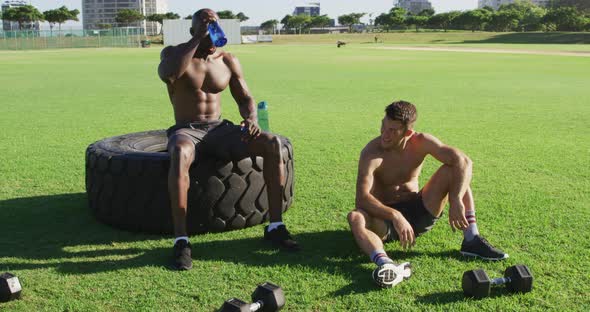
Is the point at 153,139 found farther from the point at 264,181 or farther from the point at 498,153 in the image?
the point at 498,153

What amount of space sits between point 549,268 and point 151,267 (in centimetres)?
273

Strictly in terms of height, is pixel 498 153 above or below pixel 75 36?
below

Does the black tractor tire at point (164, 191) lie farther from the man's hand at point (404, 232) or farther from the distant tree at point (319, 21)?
the distant tree at point (319, 21)

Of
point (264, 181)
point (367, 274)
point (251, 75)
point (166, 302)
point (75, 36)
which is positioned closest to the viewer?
point (166, 302)

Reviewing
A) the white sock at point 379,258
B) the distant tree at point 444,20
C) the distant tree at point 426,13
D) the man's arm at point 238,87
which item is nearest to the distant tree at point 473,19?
the distant tree at point 444,20

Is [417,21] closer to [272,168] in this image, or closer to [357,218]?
[272,168]

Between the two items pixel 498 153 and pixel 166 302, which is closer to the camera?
pixel 166 302

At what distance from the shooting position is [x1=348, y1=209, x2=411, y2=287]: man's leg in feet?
12.7

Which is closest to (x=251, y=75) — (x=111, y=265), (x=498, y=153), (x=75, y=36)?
(x=498, y=153)

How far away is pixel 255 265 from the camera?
4359 mm

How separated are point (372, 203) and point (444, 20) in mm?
126031

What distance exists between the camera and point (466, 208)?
462cm

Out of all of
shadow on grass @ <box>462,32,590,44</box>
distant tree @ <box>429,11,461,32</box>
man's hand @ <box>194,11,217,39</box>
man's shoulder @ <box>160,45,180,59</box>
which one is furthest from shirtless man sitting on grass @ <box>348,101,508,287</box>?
distant tree @ <box>429,11,461,32</box>

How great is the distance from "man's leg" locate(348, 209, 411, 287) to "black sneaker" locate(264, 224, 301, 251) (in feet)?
1.60
